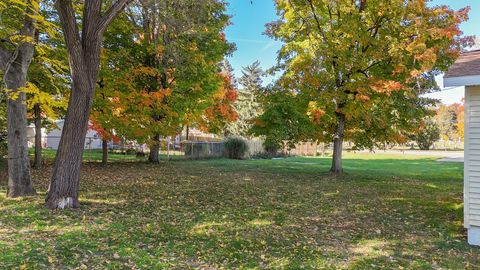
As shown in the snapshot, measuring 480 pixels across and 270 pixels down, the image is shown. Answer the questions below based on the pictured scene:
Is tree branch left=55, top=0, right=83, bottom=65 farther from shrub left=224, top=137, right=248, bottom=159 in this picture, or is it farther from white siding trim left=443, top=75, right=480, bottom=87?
shrub left=224, top=137, right=248, bottom=159

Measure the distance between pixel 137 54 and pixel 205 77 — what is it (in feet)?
10.7

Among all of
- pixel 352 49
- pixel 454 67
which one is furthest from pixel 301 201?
pixel 352 49

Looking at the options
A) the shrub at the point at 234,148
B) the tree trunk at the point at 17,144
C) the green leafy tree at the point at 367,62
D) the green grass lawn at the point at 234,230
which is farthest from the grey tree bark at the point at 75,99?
the shrub at the point at 234,148

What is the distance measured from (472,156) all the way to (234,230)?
4.22m

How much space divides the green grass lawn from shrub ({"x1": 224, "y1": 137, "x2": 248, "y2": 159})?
50.8 feet

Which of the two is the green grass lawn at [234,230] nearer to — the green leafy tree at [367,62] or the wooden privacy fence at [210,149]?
the green leafy tree at [367,62]

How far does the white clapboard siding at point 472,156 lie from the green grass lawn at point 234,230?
540 mm

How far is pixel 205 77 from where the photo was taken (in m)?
17.2

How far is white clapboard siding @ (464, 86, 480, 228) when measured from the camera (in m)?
6.16

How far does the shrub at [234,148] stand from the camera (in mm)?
26828

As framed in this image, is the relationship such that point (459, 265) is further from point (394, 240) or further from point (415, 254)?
point (394, 240)

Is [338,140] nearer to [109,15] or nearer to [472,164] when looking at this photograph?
[472,164]

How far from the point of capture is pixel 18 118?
848 cm

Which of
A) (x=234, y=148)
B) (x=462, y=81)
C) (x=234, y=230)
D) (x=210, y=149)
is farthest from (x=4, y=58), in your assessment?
(x=234, y=148)
